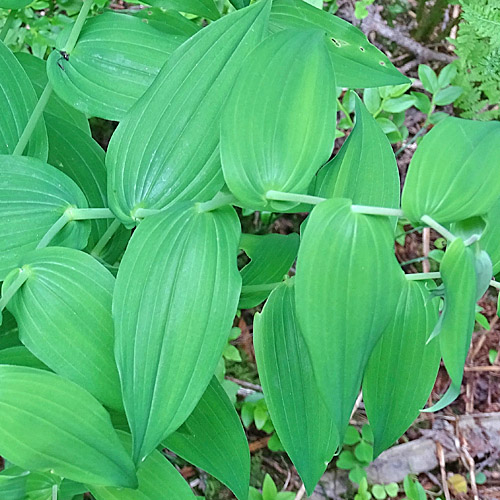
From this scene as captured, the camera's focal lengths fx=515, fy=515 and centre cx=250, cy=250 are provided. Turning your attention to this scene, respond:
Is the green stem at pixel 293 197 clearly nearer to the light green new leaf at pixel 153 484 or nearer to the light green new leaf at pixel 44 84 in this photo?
the light green new leaf at pixel 153 484

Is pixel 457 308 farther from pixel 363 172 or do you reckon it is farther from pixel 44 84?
pixel 44 84

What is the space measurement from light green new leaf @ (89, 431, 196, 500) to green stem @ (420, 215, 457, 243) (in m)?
0.38

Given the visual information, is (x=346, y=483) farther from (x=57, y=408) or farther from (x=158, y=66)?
(x=158, y=66)

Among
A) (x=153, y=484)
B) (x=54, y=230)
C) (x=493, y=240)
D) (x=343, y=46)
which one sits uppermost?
(x=343, y=46)

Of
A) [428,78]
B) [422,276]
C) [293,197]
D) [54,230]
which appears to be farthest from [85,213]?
[428,78]

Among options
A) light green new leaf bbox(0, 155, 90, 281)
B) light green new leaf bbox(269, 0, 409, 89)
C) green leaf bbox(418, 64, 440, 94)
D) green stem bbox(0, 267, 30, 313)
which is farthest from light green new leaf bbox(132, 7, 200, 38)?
green leaf bbox(418, 64, 440, 94)

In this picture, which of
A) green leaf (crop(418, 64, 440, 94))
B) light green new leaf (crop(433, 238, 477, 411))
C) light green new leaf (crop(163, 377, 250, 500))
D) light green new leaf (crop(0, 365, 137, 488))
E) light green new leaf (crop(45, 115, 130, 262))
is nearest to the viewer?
light green new leaf (crop(433, 238, 477, 411))

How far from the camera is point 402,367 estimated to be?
527mm

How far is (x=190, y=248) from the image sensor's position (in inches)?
18.2

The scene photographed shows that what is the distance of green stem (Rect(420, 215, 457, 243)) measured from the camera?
0.38 m

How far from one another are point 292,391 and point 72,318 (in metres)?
0.24

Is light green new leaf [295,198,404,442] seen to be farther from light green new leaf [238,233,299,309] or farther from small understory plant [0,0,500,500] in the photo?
light green new leaf [238,233,299,309]

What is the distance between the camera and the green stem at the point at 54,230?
0.54m

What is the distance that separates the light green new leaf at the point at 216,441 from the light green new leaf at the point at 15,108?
38 cm
